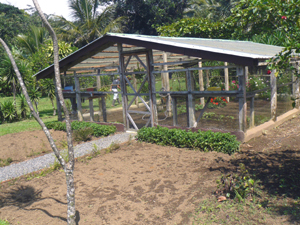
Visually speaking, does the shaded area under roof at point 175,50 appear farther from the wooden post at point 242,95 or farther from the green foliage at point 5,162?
the green foliage at point 5,162

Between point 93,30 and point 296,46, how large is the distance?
23926mm

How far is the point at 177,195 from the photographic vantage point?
502 cm

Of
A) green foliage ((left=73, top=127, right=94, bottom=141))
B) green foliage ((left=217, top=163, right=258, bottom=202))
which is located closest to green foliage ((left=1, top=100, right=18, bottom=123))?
green foliage ((left=73, top=127, right=94, bottom=141))

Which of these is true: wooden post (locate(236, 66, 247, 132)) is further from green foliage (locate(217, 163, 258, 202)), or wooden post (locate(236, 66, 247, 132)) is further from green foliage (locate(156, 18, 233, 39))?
green foliage (locate(156, 18, 233, 39))

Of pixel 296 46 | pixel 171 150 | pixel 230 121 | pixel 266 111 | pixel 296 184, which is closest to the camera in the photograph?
pixel 296 46

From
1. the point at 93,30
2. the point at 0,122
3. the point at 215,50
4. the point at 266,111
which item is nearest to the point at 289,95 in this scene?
the point at 266,111

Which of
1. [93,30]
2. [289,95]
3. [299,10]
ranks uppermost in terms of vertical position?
[93,30]

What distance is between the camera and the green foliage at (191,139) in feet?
23.3

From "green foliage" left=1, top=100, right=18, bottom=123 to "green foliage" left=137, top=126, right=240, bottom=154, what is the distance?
27.2 feet

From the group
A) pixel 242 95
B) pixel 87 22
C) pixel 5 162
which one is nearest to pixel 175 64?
pixel 242 95

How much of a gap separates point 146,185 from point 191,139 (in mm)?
2430

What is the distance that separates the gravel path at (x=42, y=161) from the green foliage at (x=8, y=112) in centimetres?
702

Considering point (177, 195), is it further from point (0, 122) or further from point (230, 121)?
point (0, 122)

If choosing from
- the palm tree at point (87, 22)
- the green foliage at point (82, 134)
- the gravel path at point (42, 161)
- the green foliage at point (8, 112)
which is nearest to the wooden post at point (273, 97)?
the gravel path at point (42, 161)
